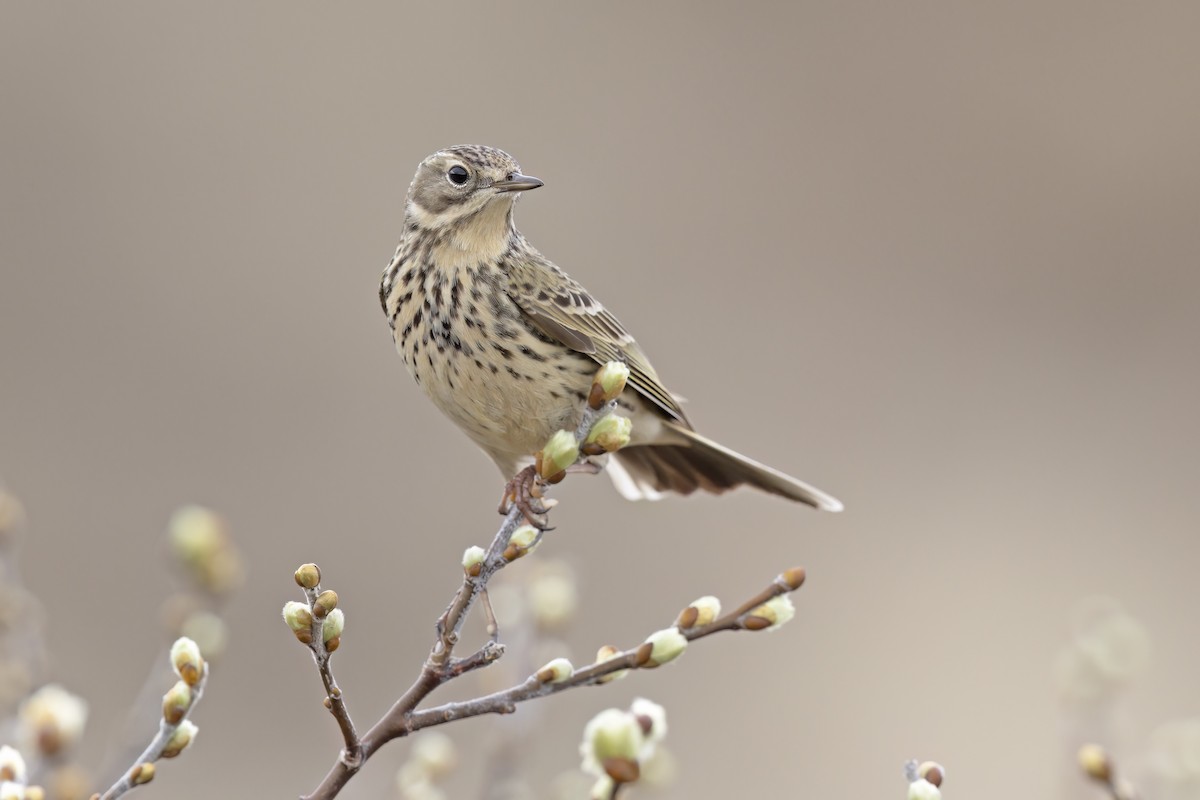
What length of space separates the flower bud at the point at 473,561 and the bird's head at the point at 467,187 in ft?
6.58

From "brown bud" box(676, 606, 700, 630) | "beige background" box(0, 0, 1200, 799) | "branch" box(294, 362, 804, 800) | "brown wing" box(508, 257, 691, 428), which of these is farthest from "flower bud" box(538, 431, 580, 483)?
"beige background" box(0, 0, 1200, 799)

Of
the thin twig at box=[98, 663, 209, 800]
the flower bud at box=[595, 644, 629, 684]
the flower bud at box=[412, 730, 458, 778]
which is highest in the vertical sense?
the flower bud at box=[595, 644, 629, 684]

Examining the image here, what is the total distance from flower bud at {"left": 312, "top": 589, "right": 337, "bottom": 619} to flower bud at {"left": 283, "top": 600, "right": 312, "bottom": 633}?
0.08 feet

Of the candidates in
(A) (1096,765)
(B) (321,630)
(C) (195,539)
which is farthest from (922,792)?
(C) (195,539)

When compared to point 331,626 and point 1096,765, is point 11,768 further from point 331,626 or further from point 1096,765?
point 1096,765

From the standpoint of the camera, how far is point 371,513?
10258 mm

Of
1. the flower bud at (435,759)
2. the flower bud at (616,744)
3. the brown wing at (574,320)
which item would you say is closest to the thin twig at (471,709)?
the flower bud at (616,744)

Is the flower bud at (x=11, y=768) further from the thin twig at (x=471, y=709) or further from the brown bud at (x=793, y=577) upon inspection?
the brown bud at (x=793, y=577)

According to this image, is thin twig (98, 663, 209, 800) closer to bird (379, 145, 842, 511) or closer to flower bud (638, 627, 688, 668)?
flower bud (638, 627, 688, 668)

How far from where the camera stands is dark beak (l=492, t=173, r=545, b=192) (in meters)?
4.31

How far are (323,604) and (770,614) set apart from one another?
78 cm

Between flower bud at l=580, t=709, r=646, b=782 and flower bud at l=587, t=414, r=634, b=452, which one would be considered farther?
flower bud at l=587, t=414, r=634, b=452

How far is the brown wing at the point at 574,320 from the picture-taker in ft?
13.8

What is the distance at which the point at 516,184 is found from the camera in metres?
4.37
